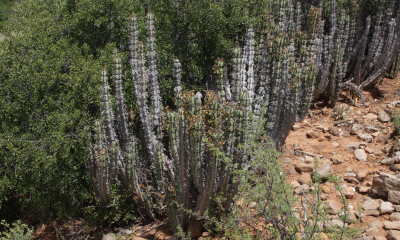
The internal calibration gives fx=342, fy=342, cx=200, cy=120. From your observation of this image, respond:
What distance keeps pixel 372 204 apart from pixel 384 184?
1.44ft

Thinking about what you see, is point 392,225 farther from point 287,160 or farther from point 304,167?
point 287,160

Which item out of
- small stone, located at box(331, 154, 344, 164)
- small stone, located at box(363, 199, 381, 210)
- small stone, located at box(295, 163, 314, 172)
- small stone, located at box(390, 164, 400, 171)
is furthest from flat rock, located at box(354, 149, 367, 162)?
small stone, located at box(363, 199, 381, 210)

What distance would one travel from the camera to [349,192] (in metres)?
6.59

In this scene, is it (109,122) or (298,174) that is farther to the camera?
(298,174)

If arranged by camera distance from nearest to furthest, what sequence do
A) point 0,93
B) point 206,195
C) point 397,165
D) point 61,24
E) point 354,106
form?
1. point 206,195
2. point 397,165
3. point 0,93
4. point 61,24
5. point 354,106

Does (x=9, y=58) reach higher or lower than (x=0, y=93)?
higher

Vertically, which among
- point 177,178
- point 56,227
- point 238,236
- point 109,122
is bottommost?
point 56,227

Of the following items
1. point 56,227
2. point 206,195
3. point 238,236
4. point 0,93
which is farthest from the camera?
point 56,227

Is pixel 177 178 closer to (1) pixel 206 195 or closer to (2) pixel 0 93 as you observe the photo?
(1) pixel 206 195

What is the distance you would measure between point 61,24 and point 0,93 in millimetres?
2732

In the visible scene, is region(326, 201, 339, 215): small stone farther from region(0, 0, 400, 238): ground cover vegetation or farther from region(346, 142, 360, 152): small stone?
region(346, 142, 360, 152): small stone

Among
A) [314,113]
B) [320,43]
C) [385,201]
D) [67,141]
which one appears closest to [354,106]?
[314,113]

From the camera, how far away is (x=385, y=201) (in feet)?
20.5

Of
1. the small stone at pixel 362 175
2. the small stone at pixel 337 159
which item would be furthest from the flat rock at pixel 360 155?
the small stone at pixel 362 175
